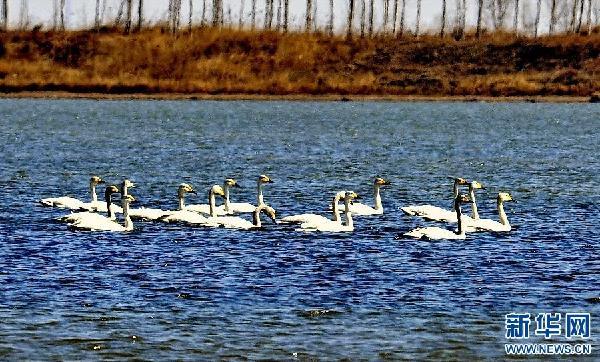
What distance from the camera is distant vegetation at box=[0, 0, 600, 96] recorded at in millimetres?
105938

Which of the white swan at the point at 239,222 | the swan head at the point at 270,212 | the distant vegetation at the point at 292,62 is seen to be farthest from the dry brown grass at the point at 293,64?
the white swan at the point at 239,222

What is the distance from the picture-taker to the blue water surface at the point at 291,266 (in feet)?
67.3

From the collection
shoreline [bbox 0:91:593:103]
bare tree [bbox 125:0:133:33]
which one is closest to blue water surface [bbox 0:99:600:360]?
shoreline [bbox 0:91:593:103]

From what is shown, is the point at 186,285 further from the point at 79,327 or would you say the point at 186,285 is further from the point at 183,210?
the point at 183,210

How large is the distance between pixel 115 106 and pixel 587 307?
78286 millimetres

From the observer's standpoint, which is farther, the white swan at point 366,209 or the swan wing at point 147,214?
the white swan at point 366,209

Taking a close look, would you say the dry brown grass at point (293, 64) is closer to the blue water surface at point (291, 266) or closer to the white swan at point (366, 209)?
the blue water surface at point (291, 266)

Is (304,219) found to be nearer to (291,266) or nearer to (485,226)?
(485,226)

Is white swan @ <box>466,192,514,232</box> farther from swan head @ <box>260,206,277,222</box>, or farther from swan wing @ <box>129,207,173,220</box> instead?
swan wing @ <box>129,207,173,220</box>

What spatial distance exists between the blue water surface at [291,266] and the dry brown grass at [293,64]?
1931 inches

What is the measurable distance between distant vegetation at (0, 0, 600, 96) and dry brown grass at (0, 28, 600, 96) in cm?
9

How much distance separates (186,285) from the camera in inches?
959

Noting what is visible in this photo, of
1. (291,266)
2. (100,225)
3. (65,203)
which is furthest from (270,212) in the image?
(291,266)

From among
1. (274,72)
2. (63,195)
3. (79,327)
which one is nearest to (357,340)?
(79,327)
